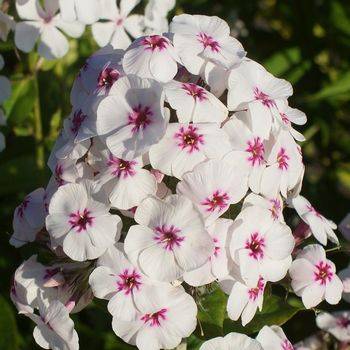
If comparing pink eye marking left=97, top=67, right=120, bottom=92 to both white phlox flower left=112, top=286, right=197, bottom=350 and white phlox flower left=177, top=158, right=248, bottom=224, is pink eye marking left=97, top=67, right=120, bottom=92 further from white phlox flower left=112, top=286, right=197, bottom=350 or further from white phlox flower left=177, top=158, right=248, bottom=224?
white phlox flower left=112, top=286, right=197, bottom=350

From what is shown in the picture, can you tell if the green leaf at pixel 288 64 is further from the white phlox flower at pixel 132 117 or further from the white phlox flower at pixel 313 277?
the white phlox flower at pixel 132 117

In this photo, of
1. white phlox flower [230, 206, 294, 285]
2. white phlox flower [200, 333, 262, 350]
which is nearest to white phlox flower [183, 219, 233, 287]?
white phlox flower [230, 206, 294, 285]

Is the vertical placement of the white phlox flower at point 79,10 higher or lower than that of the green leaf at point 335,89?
higher

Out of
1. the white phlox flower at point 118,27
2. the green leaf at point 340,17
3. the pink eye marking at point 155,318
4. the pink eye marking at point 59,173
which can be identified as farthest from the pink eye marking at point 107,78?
the green leaf at point 340,17

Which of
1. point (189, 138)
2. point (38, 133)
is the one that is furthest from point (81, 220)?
point (38, 133)

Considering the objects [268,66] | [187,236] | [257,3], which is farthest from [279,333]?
[257,3]

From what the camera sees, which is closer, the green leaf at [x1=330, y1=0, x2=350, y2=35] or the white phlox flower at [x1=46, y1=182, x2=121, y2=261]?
the white phlox flower at [x1=46, y1=182, x2=121, y2=261]

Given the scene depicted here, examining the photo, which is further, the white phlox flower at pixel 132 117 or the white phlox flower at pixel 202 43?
the white phlox flower at pixel 202 43
